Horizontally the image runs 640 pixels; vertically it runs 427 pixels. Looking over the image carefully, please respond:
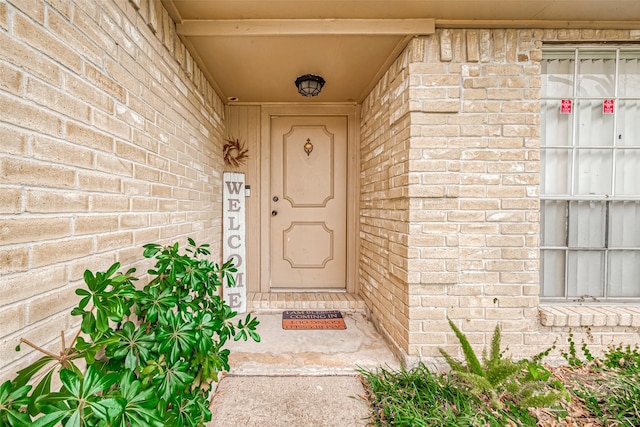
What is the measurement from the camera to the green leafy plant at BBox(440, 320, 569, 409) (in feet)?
5.17

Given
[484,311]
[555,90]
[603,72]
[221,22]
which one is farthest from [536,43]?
[221,22]

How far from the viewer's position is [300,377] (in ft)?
6.16

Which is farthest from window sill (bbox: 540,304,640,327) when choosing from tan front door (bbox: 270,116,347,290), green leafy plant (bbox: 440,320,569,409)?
tan front door (bbox: 270,116,347,290)

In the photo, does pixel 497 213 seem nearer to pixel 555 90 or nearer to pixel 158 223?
pixel 555 90

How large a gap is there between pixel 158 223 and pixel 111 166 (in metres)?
0.48

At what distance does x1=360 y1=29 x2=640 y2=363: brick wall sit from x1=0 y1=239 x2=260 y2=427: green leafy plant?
124 cm

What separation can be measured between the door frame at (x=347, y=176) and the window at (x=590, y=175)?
5.43 ft

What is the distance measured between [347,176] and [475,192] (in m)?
1.52

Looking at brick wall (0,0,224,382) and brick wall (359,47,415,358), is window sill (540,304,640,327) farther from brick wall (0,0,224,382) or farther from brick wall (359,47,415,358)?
brick wall (0,0,224,382)

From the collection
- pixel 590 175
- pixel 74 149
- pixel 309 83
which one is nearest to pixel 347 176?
pixel 309 83

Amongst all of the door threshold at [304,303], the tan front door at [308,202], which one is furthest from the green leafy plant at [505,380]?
the tan front door at [308,202]

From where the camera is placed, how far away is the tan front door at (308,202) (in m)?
3.22

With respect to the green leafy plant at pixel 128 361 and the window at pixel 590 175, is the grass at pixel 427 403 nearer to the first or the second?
the green leafy plant at pixel 128 361

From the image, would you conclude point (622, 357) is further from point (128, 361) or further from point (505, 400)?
point (128, 361)
